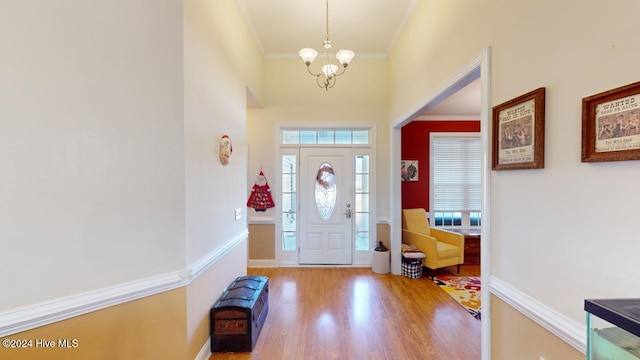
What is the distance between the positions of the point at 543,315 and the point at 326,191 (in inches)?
134

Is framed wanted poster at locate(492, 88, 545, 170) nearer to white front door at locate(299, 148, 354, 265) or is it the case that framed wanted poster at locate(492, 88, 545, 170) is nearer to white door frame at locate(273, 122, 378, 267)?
white door frame at locate(273, 122, 378, 267)

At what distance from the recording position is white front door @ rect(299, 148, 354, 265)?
448 cm

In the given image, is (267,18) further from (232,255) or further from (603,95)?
(603,95)

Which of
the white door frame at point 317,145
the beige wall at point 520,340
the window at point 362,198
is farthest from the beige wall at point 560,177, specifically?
the window at point 362,198

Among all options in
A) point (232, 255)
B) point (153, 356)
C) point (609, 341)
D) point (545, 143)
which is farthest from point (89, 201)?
point (545, 143)

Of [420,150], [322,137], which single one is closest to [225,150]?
[322,137]

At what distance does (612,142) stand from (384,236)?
3.62 metres

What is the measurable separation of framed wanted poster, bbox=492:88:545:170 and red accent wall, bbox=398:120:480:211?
370 centimetres

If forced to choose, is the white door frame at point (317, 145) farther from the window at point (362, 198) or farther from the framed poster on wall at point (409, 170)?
the framed poster on wall at point (409, 170)

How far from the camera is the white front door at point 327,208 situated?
14.7ft

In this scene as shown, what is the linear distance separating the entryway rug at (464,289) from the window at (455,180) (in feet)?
4.79

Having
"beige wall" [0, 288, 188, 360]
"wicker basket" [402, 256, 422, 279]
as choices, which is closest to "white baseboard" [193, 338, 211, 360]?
"beige wall" [0, 288, 188, 360]

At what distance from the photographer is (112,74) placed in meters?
1.57

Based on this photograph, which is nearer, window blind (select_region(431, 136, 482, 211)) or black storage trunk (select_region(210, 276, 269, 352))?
black storage trunk (select_region(210, 276, 269, 352))
